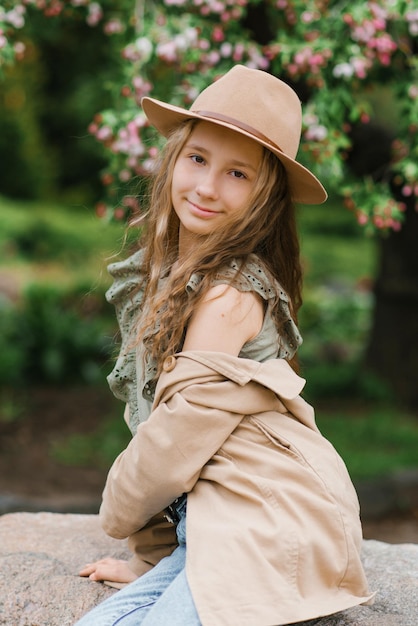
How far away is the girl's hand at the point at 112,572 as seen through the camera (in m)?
2.58

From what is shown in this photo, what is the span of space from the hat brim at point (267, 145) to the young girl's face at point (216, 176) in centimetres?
4

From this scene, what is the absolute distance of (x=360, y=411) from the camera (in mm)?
6723

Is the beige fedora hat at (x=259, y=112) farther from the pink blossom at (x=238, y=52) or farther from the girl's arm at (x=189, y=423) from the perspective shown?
the pink blossom at (x=238, y=52)

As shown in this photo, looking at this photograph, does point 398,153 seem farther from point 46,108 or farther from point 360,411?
point 46,108

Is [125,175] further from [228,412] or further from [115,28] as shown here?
[228,412]

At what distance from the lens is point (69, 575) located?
2656 millimetres

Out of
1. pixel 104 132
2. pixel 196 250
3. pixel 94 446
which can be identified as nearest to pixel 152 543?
pixel 196 250

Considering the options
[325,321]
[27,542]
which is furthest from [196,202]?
[325,321]

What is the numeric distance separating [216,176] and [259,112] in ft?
0.68

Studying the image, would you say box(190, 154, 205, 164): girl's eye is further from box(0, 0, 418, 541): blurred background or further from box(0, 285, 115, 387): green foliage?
box(0, 285, 115, 387): green foliage

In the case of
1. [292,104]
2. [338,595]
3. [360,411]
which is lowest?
[360,411]

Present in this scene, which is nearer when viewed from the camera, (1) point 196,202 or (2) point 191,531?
(2) point 191,531

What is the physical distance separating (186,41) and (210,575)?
2.49 metres

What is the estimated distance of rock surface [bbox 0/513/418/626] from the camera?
2.45 meters
